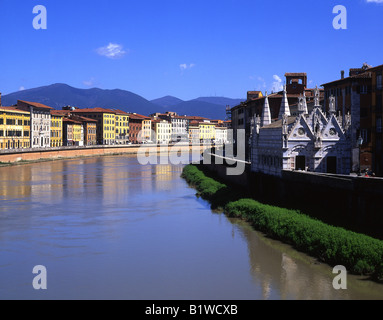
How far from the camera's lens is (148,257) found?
21578 millimetres

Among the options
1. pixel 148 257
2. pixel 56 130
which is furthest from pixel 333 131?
pixel 56 130

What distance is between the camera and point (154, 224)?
29.1 m

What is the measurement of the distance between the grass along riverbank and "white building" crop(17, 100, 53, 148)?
75.8 meters

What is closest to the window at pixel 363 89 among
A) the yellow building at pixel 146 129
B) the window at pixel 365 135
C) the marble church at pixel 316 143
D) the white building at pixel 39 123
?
the window at pixel 365 135

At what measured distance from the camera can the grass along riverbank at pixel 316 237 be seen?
18.0 m

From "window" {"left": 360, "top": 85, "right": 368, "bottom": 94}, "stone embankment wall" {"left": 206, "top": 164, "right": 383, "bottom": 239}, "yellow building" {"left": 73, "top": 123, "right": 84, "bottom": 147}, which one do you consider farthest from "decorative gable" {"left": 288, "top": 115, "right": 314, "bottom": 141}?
"yellow building" {"left": 73, "top": 123, "right": 84, "bottom": 147}

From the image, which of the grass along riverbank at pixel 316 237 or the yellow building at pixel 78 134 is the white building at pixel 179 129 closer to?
the yellow building at pixel 78 134

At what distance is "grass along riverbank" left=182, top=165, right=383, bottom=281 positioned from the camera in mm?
18031

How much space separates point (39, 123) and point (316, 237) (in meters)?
90.9

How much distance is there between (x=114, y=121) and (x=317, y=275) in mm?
129020

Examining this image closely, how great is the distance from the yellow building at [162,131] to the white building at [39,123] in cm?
5700

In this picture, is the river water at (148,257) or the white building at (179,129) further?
the white building at (179,129)

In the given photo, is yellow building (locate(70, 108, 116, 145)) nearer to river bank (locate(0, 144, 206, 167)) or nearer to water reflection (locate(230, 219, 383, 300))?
river bank (locate(0, 144, 206, 167))
